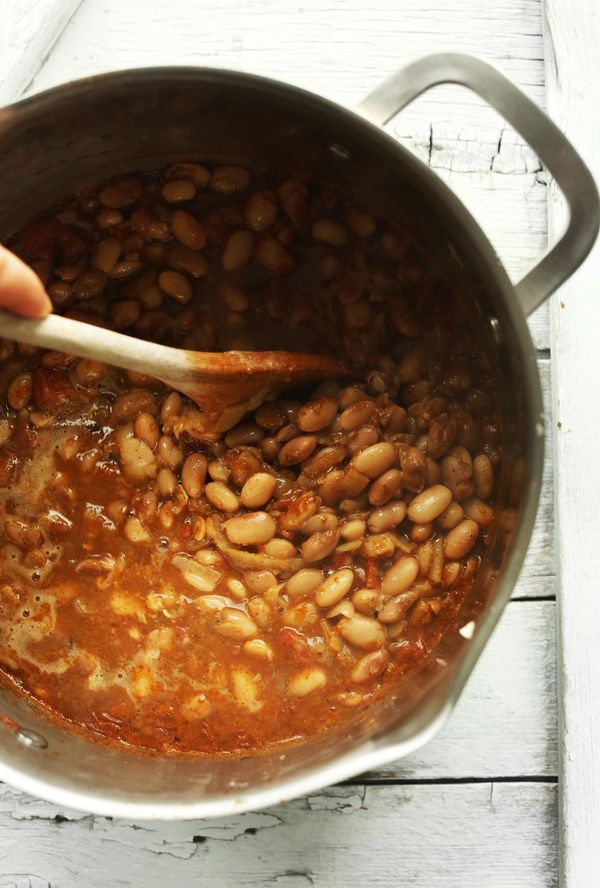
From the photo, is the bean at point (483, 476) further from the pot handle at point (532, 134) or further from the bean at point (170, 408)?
the bean at point (170, 408)

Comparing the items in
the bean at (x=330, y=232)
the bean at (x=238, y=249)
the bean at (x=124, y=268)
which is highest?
the bean at (x=330, y=232)

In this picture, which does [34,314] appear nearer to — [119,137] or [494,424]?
[119,137]

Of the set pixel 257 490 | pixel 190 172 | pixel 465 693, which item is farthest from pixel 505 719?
pixel 190 172

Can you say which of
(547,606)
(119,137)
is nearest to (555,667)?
(547,606)

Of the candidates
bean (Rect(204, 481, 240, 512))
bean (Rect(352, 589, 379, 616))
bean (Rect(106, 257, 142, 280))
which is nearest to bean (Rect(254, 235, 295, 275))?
bean (Rect(106, 257, 142, 280))

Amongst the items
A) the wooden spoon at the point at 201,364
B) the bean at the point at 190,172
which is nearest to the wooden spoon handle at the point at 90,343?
the wooden spoon at the point at 201,364

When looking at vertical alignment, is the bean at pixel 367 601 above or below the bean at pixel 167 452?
below
